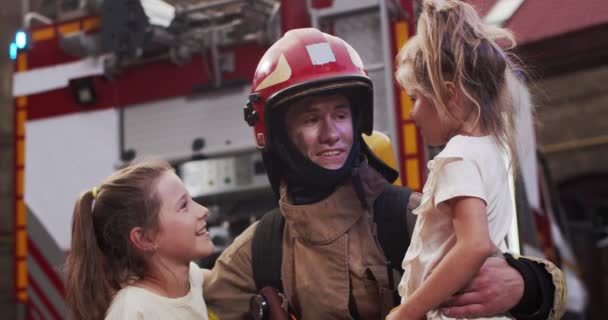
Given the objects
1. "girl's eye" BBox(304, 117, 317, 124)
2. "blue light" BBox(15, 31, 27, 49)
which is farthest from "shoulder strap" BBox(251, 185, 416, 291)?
"blue light" BBox(15, 31, 27, 49)

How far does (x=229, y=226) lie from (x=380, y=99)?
0.98 m

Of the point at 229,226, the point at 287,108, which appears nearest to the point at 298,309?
the point at 287,108

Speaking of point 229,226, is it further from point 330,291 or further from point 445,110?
point 445,110

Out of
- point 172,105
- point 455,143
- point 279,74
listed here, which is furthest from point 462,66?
point 172,105

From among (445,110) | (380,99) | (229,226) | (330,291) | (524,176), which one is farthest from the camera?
(524,176)

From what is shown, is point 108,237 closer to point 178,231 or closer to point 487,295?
point 178,231

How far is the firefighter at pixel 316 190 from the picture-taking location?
2285mm

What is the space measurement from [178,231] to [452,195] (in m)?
0.88

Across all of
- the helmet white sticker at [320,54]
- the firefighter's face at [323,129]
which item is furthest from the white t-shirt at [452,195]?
the helmet white sticker at [320,54]

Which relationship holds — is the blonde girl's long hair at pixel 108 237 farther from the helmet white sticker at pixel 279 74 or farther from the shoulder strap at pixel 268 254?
the helmet white sticker at pixel 279 74

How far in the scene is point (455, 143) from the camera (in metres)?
1.89

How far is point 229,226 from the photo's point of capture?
3.85 metres


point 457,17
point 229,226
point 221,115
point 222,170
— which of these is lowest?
point 229,226

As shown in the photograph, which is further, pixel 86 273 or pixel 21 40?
pixel 21 40
